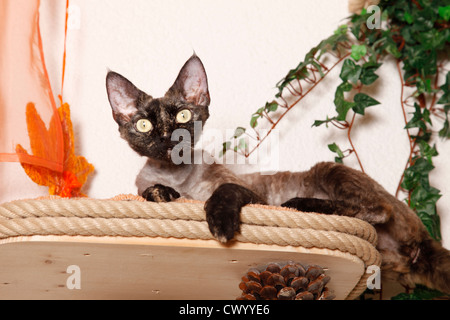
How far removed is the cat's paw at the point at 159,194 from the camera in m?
1.10

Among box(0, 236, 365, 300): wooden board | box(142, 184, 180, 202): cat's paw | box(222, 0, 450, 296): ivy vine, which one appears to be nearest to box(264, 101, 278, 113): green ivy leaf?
box(222, 0, 450, 296): ivy vine

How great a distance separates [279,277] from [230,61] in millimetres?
1040

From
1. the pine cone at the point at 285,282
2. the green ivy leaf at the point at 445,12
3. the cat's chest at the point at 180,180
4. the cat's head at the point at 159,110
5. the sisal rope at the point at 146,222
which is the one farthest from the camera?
the green ivy leaf at the point at 445,12

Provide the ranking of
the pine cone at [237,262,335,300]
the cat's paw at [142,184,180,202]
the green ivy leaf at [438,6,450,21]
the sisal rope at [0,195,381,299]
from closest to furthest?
the sisal rope at [0,195,381,299] < the pine cone at [237,262,335,300] < the cat's paw at [142,184,180,202] < the green ivy leaf at [438,6,450,21]

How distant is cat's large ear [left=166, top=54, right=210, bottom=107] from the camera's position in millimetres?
1277

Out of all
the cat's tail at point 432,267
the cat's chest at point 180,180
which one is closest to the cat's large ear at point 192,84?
the cat's chest at point 180,180

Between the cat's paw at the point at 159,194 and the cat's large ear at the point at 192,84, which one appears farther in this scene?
the cat's large ear at the point at 192,84

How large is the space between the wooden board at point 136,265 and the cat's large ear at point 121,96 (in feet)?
1.53

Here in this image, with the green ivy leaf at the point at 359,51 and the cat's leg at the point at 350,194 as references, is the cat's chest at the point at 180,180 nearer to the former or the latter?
the cat's leg at the point at 350,194

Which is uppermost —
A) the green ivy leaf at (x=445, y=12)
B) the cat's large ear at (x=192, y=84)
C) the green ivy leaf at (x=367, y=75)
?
the green ivy leaf at (x=445, y=12)

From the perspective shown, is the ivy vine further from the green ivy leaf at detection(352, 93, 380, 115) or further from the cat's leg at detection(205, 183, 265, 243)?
the cat's leg at detection(205, 183, 265, 243)

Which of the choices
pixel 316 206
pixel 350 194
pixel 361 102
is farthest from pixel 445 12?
pixel 316 206

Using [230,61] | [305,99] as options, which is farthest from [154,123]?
[305,99]

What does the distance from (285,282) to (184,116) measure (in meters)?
0.52
